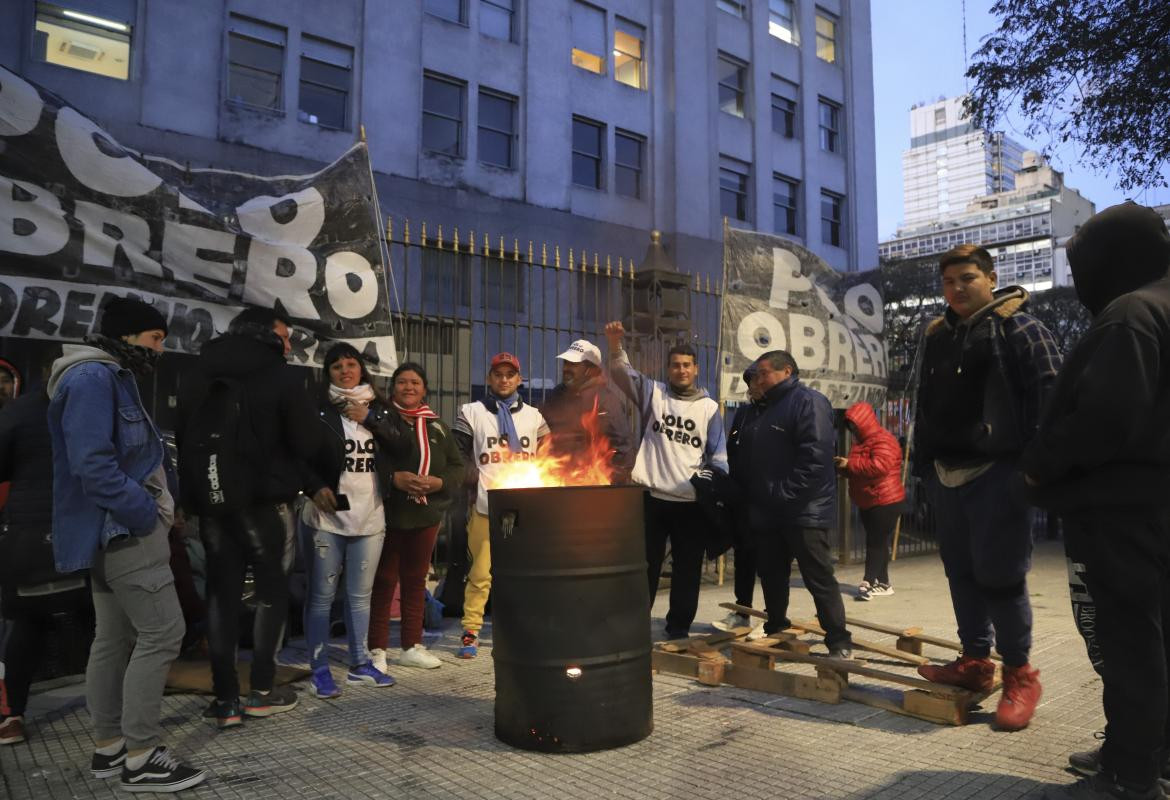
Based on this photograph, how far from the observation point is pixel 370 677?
499 centimetres

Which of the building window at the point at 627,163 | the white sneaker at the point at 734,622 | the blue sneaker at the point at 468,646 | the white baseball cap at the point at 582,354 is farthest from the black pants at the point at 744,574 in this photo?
the building window at the point at 627,163

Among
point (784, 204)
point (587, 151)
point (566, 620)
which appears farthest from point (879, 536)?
point (784, 204)

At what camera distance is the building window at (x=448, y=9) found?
18375 millimetres

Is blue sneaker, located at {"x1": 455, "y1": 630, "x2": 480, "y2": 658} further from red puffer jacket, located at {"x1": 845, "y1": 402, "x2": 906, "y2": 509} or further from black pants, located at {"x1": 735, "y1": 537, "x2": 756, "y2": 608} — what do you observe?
red puffer jacket, located at {"x1": 845, "y1": 402, "x2": 906, "y2": 509}

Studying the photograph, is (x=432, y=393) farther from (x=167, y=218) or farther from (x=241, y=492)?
(x=241, y=492)

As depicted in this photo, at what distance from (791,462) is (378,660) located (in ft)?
9.86

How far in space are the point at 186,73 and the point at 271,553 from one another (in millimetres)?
14247

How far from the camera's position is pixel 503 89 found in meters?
19.1

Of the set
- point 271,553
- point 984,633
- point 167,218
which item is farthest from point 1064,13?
point 271,553

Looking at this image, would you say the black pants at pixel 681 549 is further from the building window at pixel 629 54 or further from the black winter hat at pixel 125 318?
the building window at pixel 629 54

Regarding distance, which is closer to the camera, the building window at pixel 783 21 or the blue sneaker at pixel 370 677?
the blue sneaker at pixel 370 677

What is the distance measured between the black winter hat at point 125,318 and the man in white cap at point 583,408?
9.98ft

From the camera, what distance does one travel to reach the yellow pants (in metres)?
5.86

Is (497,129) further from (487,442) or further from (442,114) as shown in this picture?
(487,442)
